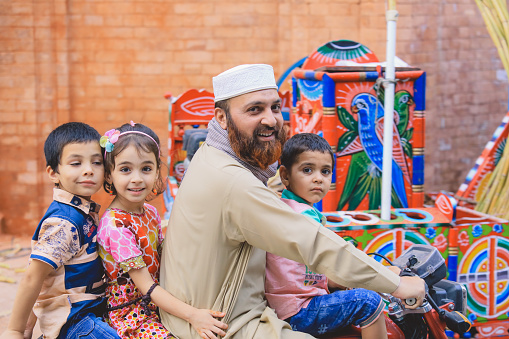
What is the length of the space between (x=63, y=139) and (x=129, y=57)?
4965mm

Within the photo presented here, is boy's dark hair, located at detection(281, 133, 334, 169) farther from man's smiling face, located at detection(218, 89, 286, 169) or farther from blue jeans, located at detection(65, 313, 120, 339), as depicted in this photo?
blue jeans, located at detection(65, 313, 120, 339)

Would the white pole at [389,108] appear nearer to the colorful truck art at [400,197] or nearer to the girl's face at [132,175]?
the colorful truck art at [400,197]

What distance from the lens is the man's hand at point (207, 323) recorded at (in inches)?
89.7

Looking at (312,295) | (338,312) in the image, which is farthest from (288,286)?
(338,312)

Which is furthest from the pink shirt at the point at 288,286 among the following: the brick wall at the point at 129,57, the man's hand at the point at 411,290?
the brick wall at the point at 129,57

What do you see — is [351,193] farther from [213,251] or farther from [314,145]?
[213,251]

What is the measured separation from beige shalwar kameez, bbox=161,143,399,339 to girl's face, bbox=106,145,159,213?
17cm

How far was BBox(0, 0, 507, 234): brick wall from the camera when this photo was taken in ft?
23.7

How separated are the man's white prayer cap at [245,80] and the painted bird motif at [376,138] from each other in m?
1.78

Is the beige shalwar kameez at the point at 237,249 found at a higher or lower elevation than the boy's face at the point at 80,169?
lower

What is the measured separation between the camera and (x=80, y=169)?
98.9 inches

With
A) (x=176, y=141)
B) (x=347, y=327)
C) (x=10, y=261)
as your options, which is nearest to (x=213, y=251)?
(x=347, y=327)

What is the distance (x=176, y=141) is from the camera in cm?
609

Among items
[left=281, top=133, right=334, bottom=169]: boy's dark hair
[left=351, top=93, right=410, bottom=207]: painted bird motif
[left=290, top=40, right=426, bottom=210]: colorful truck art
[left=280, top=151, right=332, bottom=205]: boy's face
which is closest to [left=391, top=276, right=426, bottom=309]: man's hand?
[left=280, top=151, right=332, bottom=205]: boy's face
